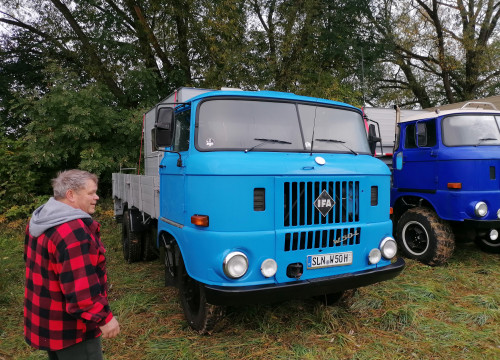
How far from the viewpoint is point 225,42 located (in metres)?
11.5

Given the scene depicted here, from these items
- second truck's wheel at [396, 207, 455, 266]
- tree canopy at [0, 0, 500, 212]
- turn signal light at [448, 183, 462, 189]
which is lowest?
second truck's wheel at [396, 207, 455, 266]

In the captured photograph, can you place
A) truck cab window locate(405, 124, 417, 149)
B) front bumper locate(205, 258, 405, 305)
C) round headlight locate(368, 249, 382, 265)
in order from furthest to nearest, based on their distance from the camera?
truck cab window locate(405, 124, 417, 149)
round headlight locate(368, 249, 382, 265)
front bumper locate(205, 258, 405, 305)

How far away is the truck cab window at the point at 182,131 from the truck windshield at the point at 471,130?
4105mm

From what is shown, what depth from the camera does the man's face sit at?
2043mm

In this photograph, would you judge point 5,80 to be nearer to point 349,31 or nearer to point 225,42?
point 225,42

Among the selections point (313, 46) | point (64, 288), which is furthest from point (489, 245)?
point (313, 46)

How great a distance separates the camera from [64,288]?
183 cm

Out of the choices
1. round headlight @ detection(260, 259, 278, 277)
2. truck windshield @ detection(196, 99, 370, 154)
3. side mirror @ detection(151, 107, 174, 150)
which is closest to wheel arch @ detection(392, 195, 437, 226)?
truck windshield @ detection(196, 99, 370, 154)

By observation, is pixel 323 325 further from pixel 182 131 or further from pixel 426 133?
pixel 426 133

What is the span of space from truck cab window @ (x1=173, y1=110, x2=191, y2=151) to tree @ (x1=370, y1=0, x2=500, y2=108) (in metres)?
11.9

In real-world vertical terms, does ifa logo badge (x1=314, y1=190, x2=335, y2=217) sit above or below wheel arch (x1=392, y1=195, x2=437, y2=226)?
above

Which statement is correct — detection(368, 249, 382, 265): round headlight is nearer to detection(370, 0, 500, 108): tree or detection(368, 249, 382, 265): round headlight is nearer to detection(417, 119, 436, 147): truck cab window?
detection(417, 119, 436, 147): truck cab window

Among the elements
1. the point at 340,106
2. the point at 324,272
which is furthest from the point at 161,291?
the point at 340,106

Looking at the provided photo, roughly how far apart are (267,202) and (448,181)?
3.67m
